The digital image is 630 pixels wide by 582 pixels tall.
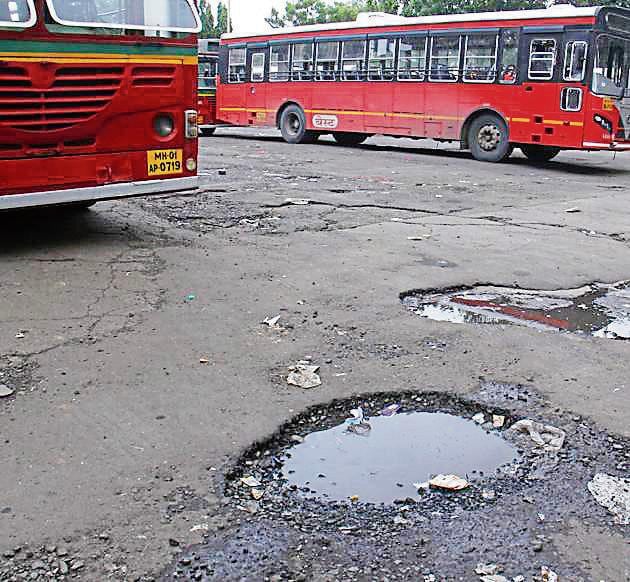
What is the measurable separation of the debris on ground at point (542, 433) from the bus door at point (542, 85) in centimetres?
1266

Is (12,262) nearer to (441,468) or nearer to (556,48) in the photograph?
(441,468)

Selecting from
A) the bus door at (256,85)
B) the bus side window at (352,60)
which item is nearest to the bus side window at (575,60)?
the bus side window at (352,60)

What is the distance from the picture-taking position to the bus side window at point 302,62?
20.7 metres

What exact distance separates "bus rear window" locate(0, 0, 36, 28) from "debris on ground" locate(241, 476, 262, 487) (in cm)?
458

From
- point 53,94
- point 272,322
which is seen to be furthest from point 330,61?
point 272,322

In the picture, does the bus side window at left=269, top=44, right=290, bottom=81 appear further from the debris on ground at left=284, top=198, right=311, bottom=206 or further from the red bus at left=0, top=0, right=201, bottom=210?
the red bus at left=0, top=0, right=201, bottom=210

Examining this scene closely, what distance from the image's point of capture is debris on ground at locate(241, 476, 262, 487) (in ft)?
10.5

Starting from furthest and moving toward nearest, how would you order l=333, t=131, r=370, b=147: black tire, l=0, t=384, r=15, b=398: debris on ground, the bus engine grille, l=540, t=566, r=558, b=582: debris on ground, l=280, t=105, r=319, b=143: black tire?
l=333, t=131, r=370, b=147: black tire < l=280, t=105, r=319, b=143: black tire < the bus engine grille < l=0, t=384, r=15, b=398: debris on ground < l=540, t=566, r=558, b=582: debris on ground

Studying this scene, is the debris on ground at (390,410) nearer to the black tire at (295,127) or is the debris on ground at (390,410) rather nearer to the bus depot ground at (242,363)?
the bus depot ground at (242,363)

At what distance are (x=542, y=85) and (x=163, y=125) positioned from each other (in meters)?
10.6

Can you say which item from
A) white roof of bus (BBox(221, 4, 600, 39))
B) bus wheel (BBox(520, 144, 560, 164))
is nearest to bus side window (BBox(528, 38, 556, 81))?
white roof of bus (BBox(221, 4, 600, 39))

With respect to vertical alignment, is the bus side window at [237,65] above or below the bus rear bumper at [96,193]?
above

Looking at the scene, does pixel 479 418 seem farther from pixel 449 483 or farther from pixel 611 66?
pixel 611 66

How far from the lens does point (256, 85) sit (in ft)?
73.8
